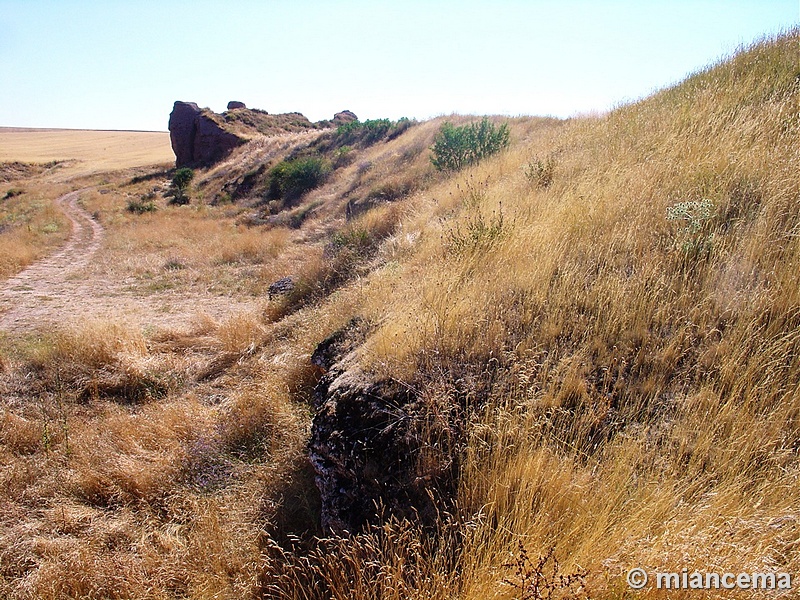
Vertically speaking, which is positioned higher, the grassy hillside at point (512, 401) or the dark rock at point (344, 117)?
the dark rock at point (344, 117)

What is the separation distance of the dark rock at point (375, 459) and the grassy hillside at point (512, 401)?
0.06 metres

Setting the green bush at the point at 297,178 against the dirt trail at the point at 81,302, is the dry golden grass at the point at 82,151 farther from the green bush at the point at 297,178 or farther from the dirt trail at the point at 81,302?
the dirt trail at the point at 81,302

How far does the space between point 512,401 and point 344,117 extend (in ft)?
132

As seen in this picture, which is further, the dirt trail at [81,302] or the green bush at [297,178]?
the green bush at [297,178]

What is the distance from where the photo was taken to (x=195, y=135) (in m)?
34.0

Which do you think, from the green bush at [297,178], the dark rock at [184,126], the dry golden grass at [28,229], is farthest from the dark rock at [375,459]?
the dark rock at [184,126]

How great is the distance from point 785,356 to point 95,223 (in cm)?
2367

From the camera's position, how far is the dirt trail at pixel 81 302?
7965 millimetres
